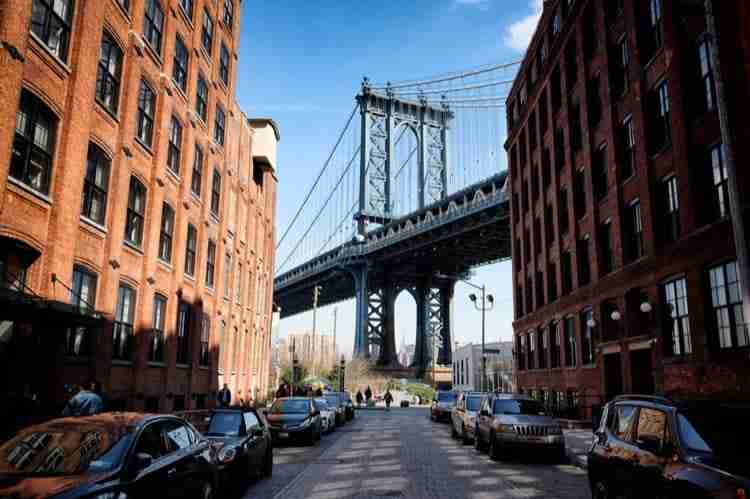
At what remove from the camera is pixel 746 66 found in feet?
52.2

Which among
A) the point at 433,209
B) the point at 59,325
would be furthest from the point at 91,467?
the point at 433,209

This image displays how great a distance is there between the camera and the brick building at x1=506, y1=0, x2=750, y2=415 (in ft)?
55.2

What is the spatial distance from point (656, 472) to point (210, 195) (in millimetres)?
23008

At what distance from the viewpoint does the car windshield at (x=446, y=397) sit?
34.2 m

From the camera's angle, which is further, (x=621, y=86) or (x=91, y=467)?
(x=621, y=86)

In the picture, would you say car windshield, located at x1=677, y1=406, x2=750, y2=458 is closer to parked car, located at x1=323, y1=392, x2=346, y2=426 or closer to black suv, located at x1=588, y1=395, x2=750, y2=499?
black suv, located at x1=588, y1=395, x2=750, y2=499

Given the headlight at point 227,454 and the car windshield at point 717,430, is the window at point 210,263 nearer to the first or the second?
the headlight at point 227,454

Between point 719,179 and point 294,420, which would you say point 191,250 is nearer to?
point 294,420

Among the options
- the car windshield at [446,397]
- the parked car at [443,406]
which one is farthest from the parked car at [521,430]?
the car windshield at [446,397]

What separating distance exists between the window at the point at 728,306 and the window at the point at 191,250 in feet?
60.2

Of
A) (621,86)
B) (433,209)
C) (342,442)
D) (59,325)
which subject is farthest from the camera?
(433,209)

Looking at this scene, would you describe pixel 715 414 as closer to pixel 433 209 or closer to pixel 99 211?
pixel 99 211

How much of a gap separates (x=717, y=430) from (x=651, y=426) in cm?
87

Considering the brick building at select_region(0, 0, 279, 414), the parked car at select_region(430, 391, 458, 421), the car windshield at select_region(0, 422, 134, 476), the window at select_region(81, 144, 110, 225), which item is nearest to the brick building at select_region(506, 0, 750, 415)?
the parked car at select_region(430, 391, 458, 421)
